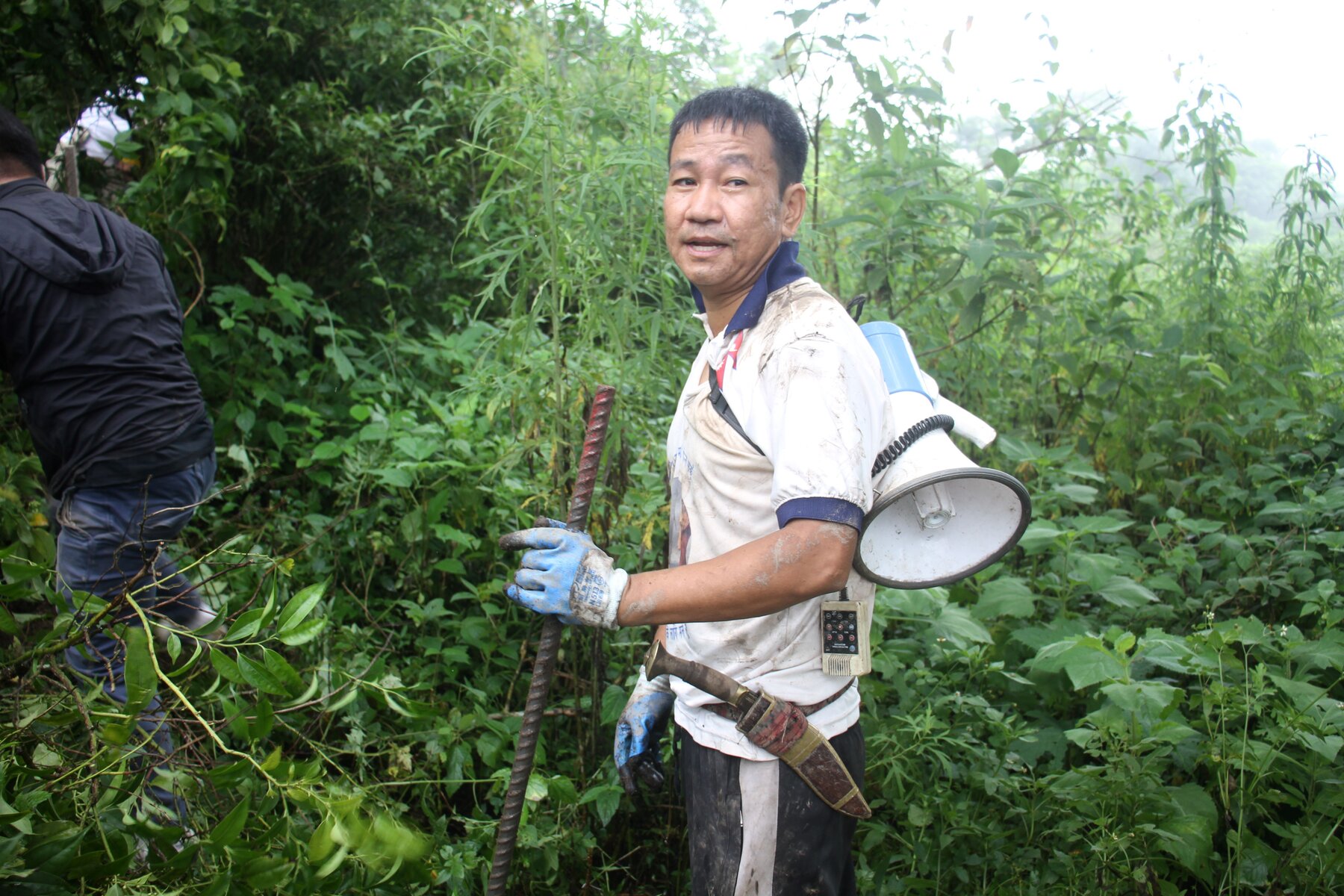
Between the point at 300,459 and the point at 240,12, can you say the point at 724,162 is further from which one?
the point at 240,12

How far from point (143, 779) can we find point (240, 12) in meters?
4.65

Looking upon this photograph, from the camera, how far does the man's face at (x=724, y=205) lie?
1.84 m

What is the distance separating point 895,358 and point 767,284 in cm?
29

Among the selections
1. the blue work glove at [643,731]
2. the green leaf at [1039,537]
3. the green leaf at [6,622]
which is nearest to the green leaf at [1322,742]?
the green leaf at [1039,537]

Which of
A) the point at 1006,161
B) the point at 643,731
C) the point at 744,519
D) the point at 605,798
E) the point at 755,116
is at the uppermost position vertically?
the point at 1006,161

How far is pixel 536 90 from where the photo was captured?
2.69 meters

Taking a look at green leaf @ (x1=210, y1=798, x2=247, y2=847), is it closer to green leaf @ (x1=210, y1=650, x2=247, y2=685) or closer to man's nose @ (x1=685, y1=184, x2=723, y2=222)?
green leaf @ (x1=210, y1=650, x2=247, y2=685)

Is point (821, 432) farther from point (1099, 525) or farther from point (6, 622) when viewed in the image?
point (1099, 525)

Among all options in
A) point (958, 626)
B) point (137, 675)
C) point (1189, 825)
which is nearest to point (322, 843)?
point (137, 675)

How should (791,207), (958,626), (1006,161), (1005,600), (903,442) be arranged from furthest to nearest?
1. (1006,161)
2. (1005,600)
3. (958,626)
4. (791,207)
5. (903,442)

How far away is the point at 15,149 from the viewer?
295 cm

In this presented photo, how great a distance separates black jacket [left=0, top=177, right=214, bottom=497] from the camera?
2.83 m

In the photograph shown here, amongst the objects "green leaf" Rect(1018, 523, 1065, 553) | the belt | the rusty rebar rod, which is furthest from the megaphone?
"green leaf" Rect(1018, 523, 1065, 553)

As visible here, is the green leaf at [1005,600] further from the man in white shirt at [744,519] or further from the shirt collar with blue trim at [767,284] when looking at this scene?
the shirt collar with blue trim at [767,284]
